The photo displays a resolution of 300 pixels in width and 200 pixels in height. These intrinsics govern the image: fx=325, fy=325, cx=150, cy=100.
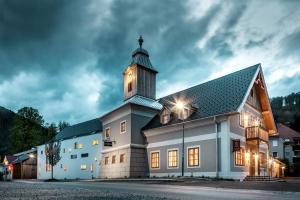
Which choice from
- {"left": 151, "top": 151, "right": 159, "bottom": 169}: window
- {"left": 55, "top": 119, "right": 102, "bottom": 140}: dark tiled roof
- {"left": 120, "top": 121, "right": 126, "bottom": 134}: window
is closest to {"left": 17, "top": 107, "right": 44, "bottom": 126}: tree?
{"left": 55, "top": 119, "right": 102, "bottom": 140}: dark tiled roof

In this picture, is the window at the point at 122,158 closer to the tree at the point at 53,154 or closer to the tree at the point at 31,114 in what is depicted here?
the tree at the point at 53,154

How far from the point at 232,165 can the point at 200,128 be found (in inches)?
155

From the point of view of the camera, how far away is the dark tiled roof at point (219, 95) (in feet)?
85.4

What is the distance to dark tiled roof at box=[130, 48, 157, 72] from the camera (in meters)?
36.7

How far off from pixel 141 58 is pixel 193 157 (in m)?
14.7

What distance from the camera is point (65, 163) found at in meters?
46.9

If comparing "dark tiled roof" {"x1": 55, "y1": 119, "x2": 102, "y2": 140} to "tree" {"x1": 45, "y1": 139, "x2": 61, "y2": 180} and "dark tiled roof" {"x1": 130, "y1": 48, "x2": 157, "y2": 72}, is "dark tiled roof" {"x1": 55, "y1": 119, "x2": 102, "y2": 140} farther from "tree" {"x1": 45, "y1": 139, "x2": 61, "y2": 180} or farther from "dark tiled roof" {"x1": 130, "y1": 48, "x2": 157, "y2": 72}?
"dark tiled roof" {"x1": 130, "y1": 48, "x2": 157, "y2": 72}

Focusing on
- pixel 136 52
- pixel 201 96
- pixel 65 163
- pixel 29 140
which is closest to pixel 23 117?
pixel 29 140

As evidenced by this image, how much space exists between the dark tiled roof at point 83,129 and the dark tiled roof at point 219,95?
12.3 metres

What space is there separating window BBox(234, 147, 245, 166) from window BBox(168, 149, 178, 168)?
545 centimetres

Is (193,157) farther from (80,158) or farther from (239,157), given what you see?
(80,158)

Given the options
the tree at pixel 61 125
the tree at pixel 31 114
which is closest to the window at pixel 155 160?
the tree at pixel 31 114

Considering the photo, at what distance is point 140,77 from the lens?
120ft

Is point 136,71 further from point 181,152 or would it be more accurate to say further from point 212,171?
point 212,171
